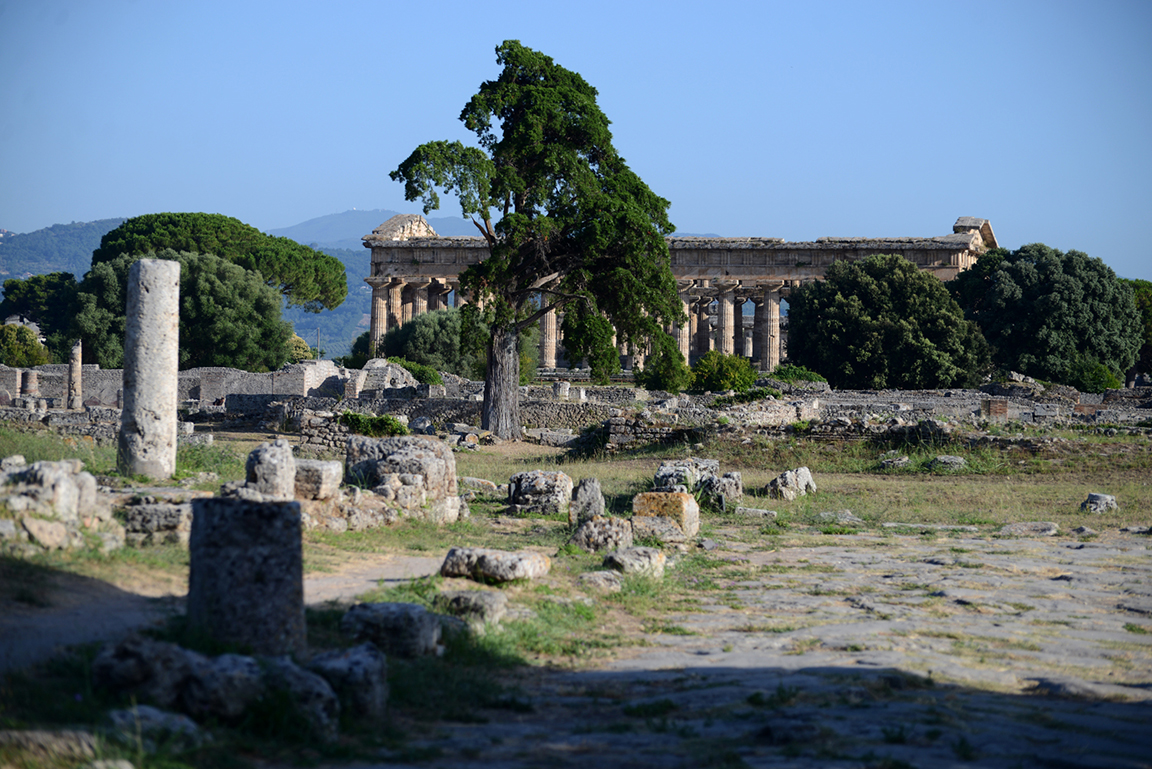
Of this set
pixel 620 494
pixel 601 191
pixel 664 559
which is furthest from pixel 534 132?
pixel 664 559

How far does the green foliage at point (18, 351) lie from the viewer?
174 ft

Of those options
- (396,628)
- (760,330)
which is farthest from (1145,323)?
(396,628)

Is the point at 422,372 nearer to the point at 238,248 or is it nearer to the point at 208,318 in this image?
the point at 208,318

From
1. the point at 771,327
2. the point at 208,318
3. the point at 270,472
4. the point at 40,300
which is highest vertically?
the point at 40,300

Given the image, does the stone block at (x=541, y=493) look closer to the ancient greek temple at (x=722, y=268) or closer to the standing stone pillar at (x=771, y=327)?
the ancient greek temple at (x=722, y=268)

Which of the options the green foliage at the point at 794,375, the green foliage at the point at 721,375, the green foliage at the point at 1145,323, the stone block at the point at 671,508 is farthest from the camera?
the green foliage at the point at 1145,323

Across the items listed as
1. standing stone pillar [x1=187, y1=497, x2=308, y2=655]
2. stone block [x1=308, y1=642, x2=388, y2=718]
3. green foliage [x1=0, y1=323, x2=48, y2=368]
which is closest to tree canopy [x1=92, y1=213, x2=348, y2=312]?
green foliage [x1=0, y1=323, x2=48, y2=368]

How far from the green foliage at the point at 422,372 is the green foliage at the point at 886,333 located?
15.7 m

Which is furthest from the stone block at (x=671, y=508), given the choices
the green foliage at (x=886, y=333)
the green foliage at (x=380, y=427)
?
the green foliage at (x=886, y=333)

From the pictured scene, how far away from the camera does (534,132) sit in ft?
83.1

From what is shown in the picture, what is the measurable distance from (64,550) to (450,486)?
6.54 m

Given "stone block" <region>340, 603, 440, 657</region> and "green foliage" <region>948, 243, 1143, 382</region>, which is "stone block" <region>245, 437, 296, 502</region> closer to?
"stone block" <region>340, 603, 440, 657</region>

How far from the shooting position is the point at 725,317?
60031 mm

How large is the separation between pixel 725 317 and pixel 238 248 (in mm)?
31746
